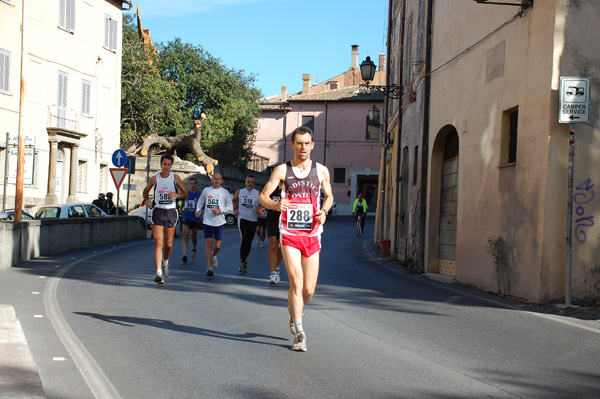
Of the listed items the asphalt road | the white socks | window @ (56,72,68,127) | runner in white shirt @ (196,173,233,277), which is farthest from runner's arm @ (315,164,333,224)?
window @ (56,72,68,127)

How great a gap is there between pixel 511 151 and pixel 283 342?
6506 millimetres

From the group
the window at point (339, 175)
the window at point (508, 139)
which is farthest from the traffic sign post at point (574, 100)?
the window at point (339, 175)

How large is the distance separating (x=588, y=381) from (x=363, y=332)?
2.51m

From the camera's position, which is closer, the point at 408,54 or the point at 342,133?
the point at 408,54

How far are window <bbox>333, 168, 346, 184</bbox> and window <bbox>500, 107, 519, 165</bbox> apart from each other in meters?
52.1

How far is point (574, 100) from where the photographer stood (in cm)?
959

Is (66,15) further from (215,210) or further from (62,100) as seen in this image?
(215,210)

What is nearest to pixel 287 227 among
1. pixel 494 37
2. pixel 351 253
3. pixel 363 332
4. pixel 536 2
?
pixel 363 332

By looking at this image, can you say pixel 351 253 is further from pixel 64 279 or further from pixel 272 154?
pixel 272 154

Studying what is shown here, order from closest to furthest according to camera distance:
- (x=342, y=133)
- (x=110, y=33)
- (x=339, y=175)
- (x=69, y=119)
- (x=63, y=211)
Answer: (x=63, y=211) → (x=69, y=119) → (x=110, y=33) → (x=342, y=133) → (x=339, y=175)

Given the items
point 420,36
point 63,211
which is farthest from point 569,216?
point 63,211

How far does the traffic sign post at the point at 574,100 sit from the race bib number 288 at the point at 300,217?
4506 millimetres

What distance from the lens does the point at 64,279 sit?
12.0 m

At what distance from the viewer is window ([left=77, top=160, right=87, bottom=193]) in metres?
35.5
